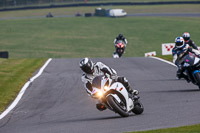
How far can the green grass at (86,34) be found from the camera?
44469 mm

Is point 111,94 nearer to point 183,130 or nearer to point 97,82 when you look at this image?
point 97,82

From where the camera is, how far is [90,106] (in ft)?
44.2

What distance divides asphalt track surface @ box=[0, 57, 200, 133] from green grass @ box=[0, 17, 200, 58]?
2138 cm

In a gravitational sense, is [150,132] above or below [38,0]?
above

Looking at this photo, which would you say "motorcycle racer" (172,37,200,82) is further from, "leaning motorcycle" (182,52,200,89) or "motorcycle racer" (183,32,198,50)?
→ "motorcycle racer" (183,32,198,50)

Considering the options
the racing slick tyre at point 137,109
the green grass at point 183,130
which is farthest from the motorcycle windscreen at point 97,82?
the green grass at point 183,130

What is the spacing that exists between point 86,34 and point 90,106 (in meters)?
42.7

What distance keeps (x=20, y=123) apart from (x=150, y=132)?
3865 millimetres

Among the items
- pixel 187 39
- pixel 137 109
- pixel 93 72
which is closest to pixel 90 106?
pixel 137 109

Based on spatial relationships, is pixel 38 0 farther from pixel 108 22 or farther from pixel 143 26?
pixel 143 26

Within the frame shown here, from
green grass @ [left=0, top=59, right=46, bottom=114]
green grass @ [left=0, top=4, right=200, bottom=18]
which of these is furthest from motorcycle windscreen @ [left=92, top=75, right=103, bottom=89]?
green grass @ [left=0, top=4, right=200, bottom=18]

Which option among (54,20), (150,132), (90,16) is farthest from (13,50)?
(150,132)

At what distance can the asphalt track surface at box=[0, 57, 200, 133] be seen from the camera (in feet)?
32.3

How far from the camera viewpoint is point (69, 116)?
39.2 feet
